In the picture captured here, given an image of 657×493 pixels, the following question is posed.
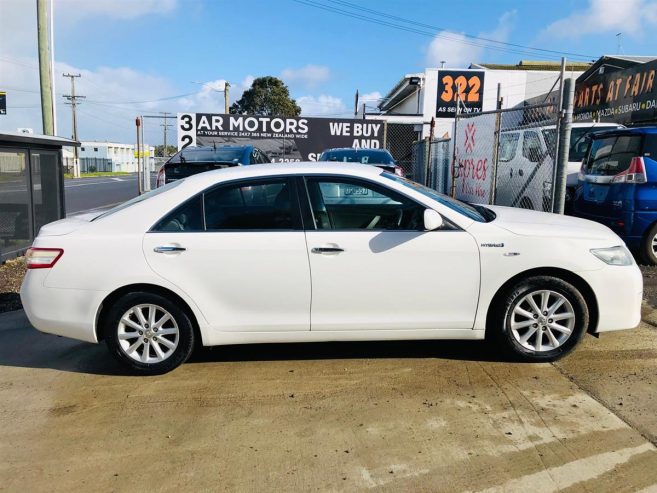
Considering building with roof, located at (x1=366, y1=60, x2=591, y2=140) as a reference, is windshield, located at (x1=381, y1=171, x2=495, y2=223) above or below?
below

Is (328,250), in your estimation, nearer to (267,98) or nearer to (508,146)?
(508,146)

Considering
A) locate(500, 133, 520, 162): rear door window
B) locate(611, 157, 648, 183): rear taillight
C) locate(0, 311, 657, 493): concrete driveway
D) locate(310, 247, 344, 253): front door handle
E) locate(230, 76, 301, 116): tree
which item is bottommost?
locate(0, 311, 657, 493): concrete driveway

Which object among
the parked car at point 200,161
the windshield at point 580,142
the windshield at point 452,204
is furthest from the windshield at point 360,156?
the windshield at point 452,204

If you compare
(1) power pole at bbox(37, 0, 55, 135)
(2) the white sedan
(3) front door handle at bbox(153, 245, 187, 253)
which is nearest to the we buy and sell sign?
(2) the white sedan

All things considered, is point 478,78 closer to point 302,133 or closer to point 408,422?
point 302,133

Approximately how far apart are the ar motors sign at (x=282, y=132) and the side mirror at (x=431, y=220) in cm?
1633

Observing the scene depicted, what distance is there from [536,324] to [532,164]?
542 cm

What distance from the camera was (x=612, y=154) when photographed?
8094 millimetres

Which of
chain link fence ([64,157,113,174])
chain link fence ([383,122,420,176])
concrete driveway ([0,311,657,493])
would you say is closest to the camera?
concrete driveway ([0,311,657,493])

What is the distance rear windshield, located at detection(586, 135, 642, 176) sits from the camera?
25.5 ft

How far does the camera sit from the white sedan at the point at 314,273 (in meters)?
4.34

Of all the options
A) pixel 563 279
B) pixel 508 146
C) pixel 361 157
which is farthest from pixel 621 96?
pixel 563 279

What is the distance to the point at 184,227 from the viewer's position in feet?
14.5

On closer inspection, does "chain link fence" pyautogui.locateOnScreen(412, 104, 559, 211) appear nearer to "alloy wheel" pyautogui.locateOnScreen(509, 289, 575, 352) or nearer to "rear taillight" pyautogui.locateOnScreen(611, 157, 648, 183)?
"rear taillight" pyautogui.locateOnScreen(611, 157, 648, 183)
